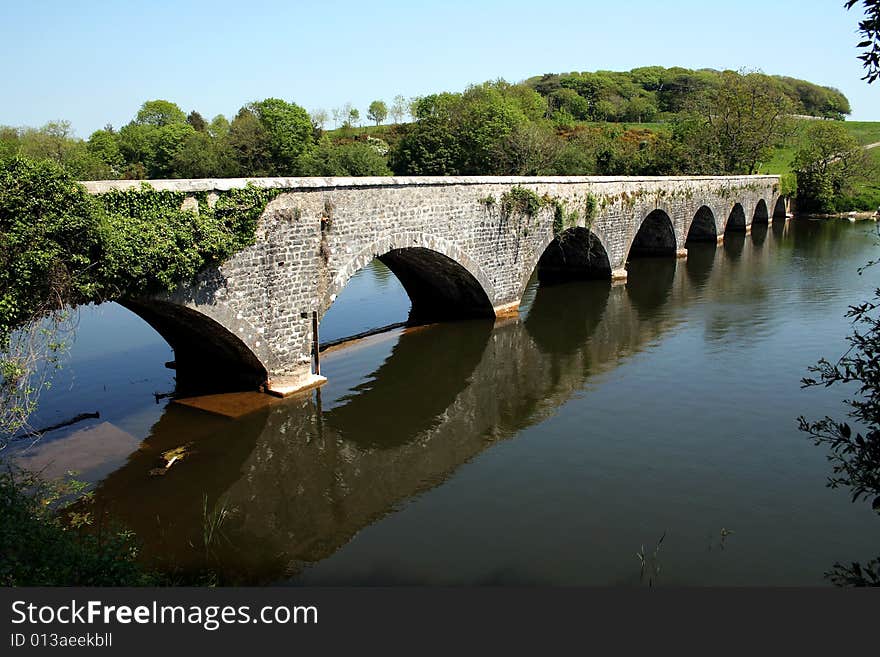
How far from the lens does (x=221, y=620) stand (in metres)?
5.66

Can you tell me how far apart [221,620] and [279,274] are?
32.9ft

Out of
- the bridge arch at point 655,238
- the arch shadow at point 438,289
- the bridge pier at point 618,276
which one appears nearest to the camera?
the arch shadow at point 438,289

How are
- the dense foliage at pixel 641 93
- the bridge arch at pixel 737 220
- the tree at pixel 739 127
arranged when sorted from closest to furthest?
the bridge arch at pixel 737 220 < the tree at pixel 739 127 < the dense foliage at pixel 641 93

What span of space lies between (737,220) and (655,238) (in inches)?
581

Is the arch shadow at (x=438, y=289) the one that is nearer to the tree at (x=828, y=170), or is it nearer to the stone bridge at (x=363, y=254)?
the stone bridge at (x=363, y=254)

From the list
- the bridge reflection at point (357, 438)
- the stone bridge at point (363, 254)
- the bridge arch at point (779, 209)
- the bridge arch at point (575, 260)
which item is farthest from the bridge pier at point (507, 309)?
the bridge arch at point (779, 209)

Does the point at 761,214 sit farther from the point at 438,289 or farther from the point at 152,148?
the point at 152,148

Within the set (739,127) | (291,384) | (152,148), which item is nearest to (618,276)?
(291,384)

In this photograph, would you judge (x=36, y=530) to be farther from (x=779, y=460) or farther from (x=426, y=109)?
(x=426, y=109)

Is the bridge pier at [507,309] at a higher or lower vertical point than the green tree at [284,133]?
lower

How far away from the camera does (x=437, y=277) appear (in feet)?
72.2

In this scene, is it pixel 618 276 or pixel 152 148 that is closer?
pixel 618 276

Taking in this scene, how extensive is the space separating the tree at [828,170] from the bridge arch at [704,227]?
2204 centimetres

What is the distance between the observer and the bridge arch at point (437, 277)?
61.3 feet
